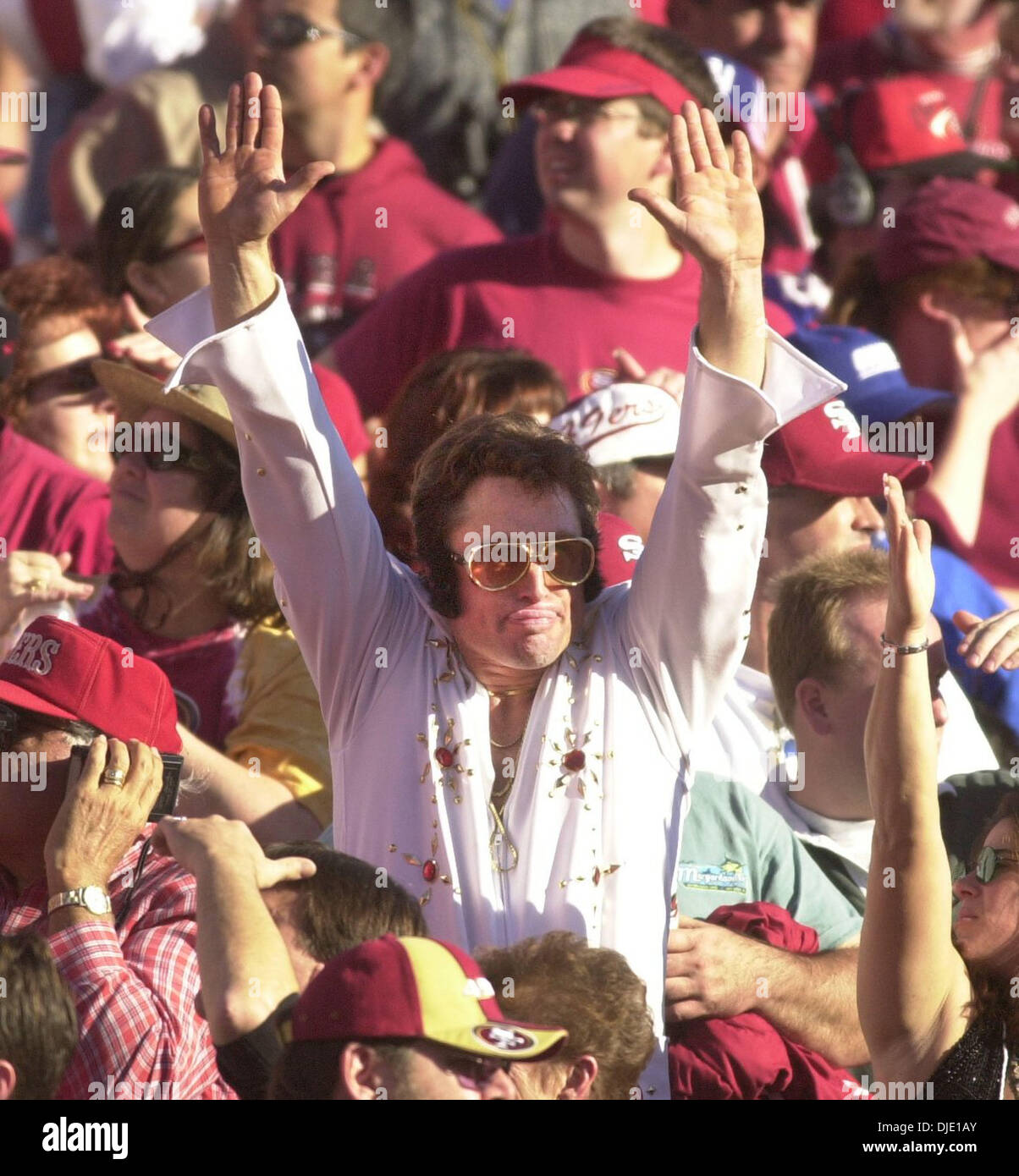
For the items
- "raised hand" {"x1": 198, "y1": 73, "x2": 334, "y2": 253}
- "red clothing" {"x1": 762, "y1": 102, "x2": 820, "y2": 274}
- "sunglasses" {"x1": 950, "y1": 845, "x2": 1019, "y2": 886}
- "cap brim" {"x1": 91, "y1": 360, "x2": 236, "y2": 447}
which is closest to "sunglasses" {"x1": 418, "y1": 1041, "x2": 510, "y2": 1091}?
"sunglasses" {"x1": 950, "y1": 845, "x2": 1019, "y2": 886}

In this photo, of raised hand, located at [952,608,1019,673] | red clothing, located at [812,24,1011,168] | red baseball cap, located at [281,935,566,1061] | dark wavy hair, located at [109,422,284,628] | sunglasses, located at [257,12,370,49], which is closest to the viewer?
red baseball cap, located at [281,935,566,1061]

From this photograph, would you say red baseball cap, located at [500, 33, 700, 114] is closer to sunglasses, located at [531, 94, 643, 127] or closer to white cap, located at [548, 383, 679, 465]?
sunglasses, located at [531, 94, 643, 127]

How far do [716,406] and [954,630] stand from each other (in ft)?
5.06

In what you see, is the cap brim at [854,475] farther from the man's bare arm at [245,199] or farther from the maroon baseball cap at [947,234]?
the man's bare arm at [245,199]

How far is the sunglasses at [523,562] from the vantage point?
3416 millimetres

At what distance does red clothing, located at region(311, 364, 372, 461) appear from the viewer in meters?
4.87

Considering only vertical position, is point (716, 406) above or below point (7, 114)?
below

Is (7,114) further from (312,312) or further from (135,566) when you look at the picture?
(135,566)

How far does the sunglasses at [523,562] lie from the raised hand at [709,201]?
1.62 feet

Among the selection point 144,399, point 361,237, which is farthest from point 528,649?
point 361,237

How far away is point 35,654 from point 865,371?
235 centimetres

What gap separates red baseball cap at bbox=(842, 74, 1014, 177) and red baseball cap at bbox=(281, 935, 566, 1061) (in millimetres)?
4146

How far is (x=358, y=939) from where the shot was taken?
125 inches
